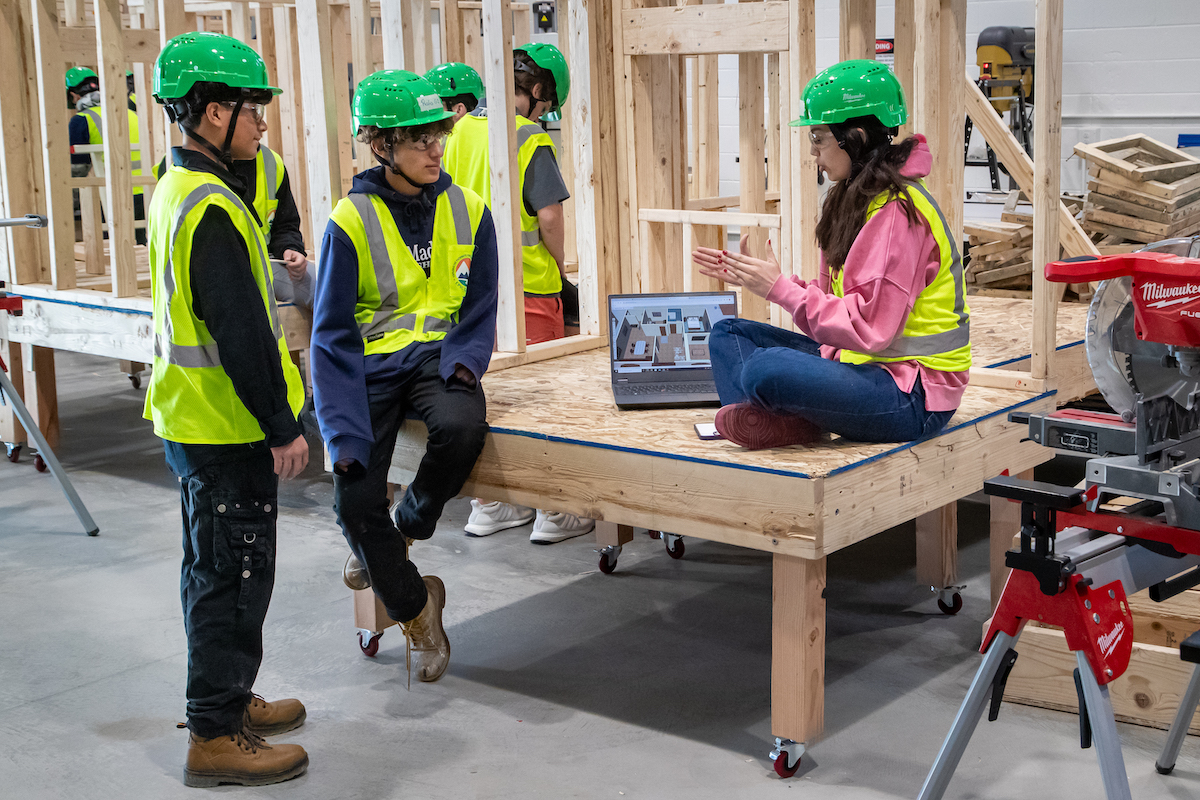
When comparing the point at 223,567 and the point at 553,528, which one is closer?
the point at 223,567

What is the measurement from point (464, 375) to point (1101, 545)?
1879 mm

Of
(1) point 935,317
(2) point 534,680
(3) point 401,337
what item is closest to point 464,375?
(3) point 401,337

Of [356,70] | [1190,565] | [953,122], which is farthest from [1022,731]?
[356,70]

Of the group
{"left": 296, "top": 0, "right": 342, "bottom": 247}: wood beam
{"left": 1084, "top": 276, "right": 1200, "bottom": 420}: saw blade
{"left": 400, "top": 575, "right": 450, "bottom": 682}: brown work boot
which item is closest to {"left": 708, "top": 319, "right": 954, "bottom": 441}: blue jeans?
{"left": 1084, "top": 276, "right": 1200, "bottom": 420}: saw blade

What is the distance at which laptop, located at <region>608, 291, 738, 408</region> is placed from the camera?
13.1 feet

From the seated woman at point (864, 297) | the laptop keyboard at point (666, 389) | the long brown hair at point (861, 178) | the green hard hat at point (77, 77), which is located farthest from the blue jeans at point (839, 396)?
the green hard hat at point (77, 77)

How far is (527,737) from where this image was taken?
11.2 feet

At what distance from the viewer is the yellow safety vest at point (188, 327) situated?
2.91 meters

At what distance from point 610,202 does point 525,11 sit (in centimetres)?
444

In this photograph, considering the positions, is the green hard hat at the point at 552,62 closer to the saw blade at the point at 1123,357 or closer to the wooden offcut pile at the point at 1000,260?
the wooden offcut pile at the point at 1000,260

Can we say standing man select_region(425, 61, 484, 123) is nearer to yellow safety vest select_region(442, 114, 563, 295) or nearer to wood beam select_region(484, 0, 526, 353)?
yellow safety vest select_region(442, 114, 563, 295)

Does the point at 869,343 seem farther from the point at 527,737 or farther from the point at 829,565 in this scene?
the point at 829,565

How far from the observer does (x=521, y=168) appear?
489cm

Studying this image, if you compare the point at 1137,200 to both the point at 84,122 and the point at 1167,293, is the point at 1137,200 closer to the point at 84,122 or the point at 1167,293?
the point at 1167,293
